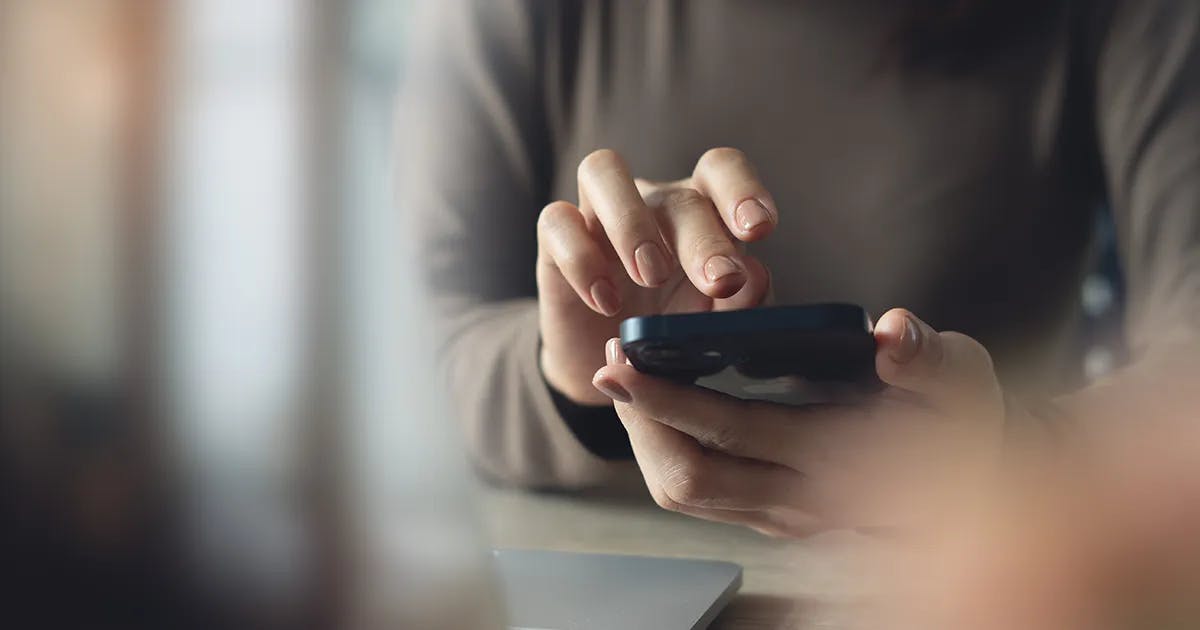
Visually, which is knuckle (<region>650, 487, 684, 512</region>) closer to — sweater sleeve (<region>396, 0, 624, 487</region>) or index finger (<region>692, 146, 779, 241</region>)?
index finger (<region>692, 146, 779, 241</region>)

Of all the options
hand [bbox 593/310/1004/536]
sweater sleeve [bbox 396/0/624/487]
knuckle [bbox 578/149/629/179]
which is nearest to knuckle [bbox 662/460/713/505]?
hand [bbox 593/310/1004/536]

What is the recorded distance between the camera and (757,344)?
0.22 meters

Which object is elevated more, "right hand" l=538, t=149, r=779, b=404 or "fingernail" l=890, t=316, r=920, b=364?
"right hand" l=538, t=149, r=779, b=404

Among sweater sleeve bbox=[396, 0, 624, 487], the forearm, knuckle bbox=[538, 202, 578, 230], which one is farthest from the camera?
sweater sleeve bbox=[396, 0, 624, 487]

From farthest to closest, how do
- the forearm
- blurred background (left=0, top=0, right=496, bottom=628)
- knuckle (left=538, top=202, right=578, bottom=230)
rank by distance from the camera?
the forearm < knuckle (left=538, top=202, right=578, bottom=230) < blurred background (left=0, top=0, right=496, bottom=628)

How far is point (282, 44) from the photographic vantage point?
146 mm

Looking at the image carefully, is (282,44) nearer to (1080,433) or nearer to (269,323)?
(269,323)

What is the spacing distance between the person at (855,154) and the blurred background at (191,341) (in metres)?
0.39

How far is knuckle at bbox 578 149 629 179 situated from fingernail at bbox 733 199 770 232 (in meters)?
0.05

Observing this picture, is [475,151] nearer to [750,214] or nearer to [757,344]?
[750,214]

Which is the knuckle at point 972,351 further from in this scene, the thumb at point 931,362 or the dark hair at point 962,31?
the dark hair at point 962,31

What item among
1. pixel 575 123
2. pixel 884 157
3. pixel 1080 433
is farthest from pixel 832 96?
pixel 1080 433

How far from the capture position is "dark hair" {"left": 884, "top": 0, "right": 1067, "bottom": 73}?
2.28ft

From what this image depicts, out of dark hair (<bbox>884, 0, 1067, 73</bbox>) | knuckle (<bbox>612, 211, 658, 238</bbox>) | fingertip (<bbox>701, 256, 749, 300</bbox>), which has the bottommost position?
fingertip (<bbox>701, 256, 749, 300</bbox>)
